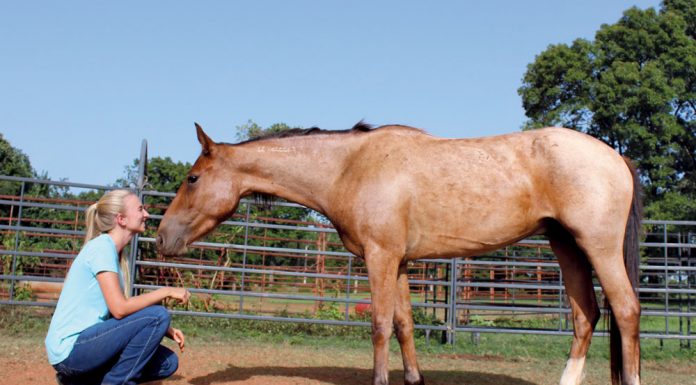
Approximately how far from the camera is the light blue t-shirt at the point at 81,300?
3201mm

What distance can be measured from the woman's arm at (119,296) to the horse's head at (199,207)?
168 centimetres

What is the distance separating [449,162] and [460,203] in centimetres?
33

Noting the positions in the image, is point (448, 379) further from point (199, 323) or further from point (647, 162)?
point (647, 162)

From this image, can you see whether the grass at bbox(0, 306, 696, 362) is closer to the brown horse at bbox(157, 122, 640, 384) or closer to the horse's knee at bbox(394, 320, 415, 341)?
the horse's knee at bbox(394, 320, 415, 341)

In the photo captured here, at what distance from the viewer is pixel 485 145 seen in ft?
15.3

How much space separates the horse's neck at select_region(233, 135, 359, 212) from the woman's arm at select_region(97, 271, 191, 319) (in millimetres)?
1859

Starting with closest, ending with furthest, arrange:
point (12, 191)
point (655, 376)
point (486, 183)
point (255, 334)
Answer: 1. point (486, 183)
2. point (655, 376)
3. point (255, 334)
4. point (12, 191)

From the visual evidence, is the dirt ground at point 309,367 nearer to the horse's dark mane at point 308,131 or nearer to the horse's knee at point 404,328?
the horse's knee at point 404,328

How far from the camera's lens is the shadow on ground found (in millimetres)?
5387

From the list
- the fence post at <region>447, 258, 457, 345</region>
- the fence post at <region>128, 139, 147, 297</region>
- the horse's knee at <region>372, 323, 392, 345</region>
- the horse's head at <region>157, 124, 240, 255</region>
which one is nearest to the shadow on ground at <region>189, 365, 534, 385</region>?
the horse's knee at <region>372, 323, 392, 345</region>

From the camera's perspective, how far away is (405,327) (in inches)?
190

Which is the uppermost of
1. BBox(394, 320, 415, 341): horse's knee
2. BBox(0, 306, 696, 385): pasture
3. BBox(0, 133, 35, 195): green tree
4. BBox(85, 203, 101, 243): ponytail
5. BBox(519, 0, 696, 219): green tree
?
BBox(519, 0, 696, 219): green tree

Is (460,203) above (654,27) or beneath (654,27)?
beneath

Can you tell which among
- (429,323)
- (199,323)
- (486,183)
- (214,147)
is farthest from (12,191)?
(486,183)
